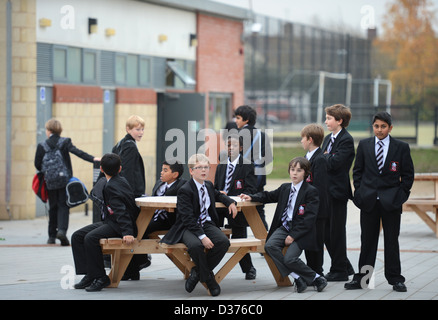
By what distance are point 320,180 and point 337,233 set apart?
71cm

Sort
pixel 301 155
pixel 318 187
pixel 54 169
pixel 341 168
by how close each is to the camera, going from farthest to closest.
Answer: pixel 301 155, pixel 54 169, pixel 341 168, pixel 318 187

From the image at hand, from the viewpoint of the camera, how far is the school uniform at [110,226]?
851 cm

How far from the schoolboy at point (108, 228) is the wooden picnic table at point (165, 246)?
0.11 meters

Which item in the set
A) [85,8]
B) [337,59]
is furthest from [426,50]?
[85,8]

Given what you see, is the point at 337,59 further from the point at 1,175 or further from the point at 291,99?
the point at 1,175

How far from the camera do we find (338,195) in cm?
905

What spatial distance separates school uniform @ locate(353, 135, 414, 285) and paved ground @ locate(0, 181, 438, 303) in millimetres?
410

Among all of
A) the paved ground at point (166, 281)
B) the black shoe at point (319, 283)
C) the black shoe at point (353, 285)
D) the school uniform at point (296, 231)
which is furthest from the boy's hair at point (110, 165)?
the black shoe at point (353, 285)

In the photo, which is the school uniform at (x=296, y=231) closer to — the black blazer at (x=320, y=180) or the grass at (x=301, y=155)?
the black blazer at (x=320, y=180)

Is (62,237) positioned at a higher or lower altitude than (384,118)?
lower

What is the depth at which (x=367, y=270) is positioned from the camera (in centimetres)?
861

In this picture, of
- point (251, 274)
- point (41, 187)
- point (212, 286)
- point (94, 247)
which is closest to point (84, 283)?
point (94, 247)

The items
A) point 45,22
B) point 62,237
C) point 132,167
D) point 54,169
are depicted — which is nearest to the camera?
point 132,167

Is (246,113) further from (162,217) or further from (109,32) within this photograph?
(109,32)
